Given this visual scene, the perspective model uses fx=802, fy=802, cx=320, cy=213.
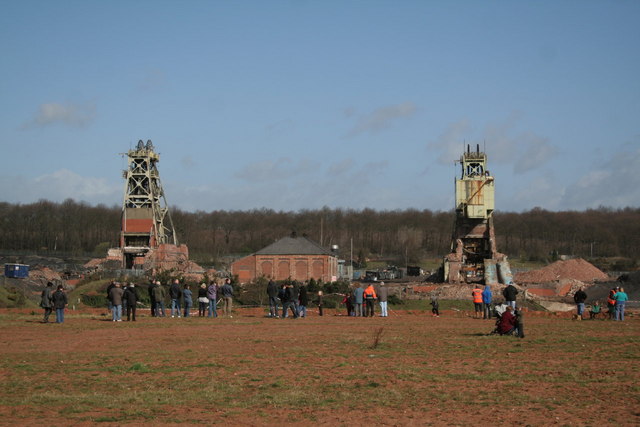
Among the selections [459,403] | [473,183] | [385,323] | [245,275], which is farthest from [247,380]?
[245,275]

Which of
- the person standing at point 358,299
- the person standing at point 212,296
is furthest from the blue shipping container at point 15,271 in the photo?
the person standing at point 358,299

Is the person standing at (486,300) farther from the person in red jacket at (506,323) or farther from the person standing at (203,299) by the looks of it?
the person standing at (203,299)

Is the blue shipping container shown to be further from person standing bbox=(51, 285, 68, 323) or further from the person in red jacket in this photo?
the person in red jacket

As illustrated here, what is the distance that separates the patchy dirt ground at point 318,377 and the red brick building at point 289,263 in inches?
1830

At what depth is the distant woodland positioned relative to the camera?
→ 12156 centimetres

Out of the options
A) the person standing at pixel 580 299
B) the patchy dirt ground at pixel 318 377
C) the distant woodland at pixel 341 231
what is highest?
the distant woodland at pixel 341 231

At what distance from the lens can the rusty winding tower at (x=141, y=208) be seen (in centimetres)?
7844

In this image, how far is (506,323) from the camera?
22.4m

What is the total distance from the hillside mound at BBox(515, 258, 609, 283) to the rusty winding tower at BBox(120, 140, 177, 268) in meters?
35.3

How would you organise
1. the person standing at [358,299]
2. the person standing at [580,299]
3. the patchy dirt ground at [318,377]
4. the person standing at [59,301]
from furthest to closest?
1. the person standing at [358,299]
2. the person standing at [580,299]
3. the person standing at [59,301]
4. the patchy dirt ground at [318,377]

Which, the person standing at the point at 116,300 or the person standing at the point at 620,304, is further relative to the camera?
the person standing at the point at 620,304

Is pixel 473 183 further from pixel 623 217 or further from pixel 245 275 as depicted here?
pixel 623 217

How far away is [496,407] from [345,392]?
2532 mm

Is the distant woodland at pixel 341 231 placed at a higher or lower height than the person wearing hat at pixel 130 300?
higher
